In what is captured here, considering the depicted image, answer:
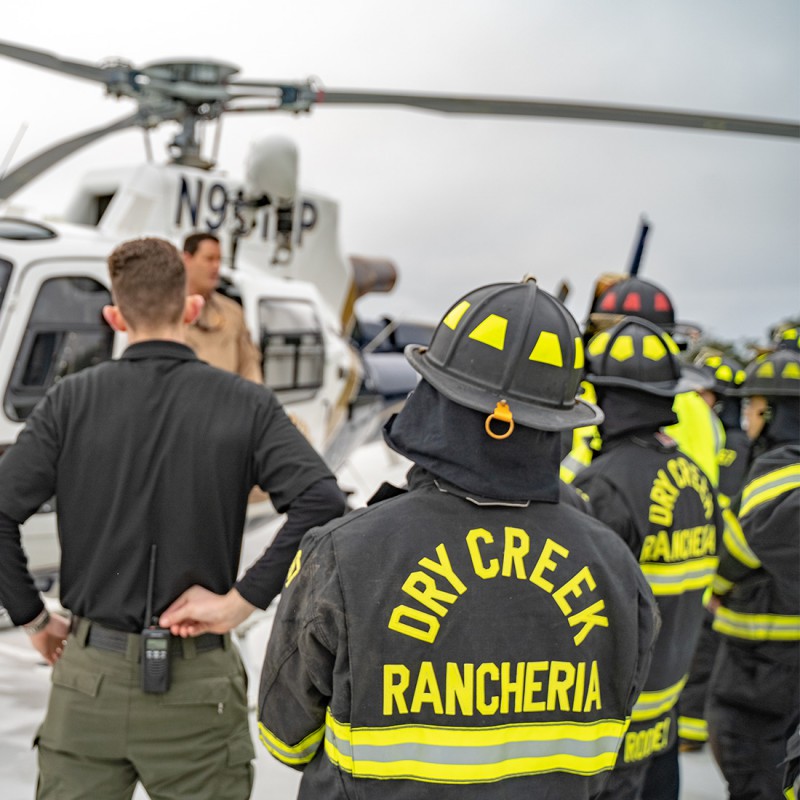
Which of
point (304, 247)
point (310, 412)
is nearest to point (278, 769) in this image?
point (310, 412)

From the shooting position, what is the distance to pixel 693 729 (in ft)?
14.5

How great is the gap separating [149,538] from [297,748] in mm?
751

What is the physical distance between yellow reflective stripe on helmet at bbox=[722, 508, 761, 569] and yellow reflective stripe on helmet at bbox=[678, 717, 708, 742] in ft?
5.20

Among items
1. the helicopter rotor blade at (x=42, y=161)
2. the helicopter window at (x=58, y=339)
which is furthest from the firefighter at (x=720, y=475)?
the helicopter rotor blade at (x=42, y=161)

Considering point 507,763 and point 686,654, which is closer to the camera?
point 507,763

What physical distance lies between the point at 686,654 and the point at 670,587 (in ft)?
0.83

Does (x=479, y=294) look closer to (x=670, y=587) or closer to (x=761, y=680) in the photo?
(x=670, y=587)

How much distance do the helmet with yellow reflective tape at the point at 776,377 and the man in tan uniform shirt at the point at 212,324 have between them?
2323 mm

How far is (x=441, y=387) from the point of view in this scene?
1.59 m

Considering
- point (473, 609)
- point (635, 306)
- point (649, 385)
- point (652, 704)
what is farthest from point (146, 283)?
point (635, 306)

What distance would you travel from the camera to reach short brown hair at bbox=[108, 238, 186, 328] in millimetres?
2357

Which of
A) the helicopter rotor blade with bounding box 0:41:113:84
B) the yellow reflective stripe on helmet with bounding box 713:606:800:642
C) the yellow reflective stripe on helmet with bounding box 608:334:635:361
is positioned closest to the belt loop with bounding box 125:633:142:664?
the yellow reflective stripe on helmet with bounding box 608:334:635:361

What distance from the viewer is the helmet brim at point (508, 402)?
1.56 meters

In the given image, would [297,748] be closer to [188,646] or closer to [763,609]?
[188,646]
